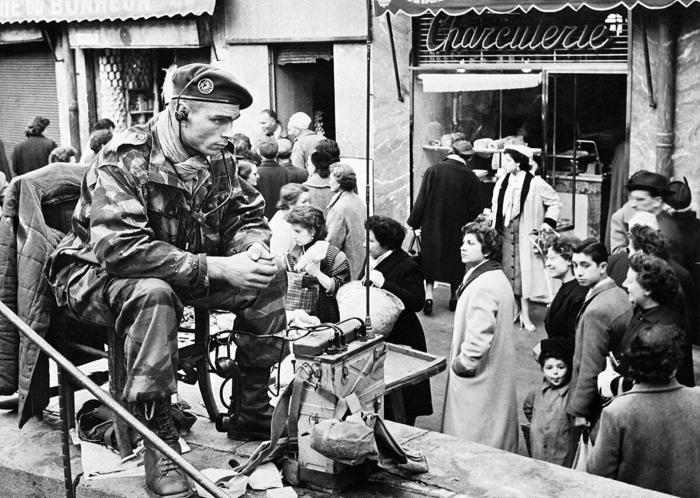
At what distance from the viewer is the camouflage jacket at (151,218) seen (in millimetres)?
4711

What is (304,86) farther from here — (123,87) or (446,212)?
(446,212)

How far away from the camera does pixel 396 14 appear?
11656 millimetres

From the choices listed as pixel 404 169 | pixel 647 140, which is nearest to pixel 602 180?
pixel 647 140

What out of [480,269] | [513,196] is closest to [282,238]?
[480,269]

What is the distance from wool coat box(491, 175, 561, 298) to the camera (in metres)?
10.3

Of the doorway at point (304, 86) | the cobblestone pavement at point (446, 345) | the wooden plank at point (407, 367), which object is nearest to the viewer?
the wooden plank at point (407, 367)

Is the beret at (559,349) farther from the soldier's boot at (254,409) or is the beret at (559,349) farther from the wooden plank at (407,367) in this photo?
the soldier's boot at (254,409)

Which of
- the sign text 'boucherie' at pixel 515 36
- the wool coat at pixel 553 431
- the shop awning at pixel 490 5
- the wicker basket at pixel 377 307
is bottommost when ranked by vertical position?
the wool coat at pixel 553 431

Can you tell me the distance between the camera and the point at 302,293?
25.1 ft

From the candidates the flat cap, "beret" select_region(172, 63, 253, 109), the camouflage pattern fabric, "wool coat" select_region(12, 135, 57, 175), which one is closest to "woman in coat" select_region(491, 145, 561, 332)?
the flat cap

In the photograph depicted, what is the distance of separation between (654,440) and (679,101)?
5.62 metres

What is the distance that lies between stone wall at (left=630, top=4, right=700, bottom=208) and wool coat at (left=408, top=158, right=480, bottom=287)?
1.55 meters

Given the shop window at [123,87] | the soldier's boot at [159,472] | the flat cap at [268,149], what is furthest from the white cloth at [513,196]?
the shop window at [123,87]

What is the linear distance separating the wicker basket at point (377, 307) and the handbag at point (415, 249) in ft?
13.1
